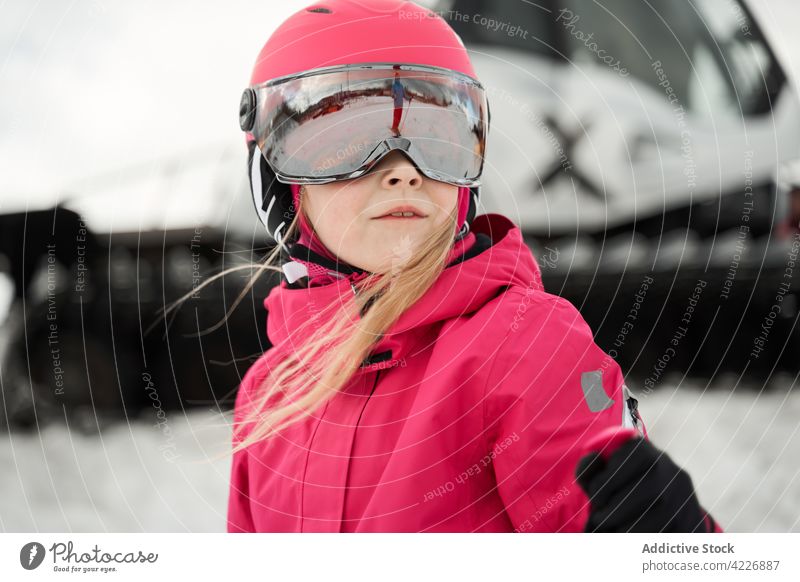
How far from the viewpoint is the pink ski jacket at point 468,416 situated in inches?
36.5

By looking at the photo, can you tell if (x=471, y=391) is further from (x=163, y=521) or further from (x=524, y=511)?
(x=163, y=521)

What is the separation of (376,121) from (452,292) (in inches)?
10.2

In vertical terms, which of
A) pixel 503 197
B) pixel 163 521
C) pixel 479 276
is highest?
pixel 479 276

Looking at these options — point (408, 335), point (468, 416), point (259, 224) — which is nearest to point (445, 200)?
point (408, 335)

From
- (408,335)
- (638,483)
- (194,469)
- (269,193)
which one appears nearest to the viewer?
(638,483)

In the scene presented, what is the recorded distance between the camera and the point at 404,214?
1.05 m

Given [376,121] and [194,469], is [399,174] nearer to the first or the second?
[376,121]

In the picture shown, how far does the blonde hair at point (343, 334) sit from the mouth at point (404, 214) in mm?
32

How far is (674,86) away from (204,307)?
75.8 inches

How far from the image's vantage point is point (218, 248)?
2502 millimetres
